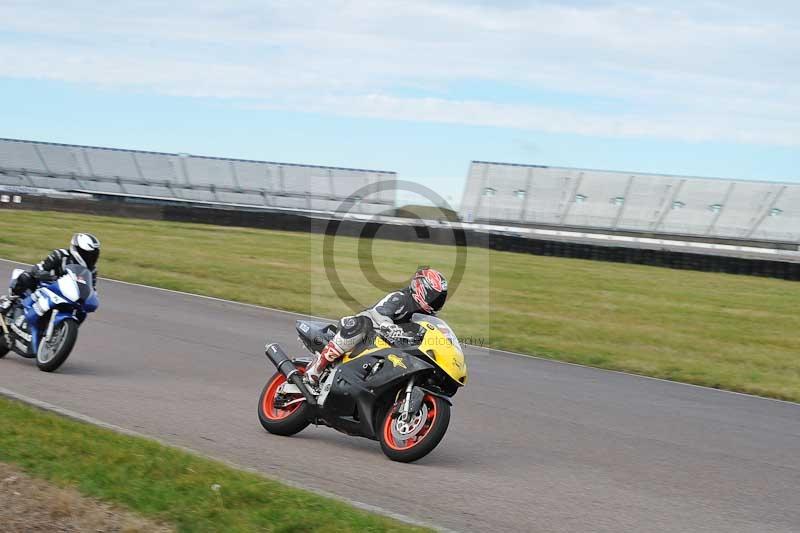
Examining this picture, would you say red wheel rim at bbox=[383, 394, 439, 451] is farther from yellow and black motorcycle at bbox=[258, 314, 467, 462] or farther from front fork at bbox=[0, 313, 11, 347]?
front fork at bbox=[0, 313, 11, 347]

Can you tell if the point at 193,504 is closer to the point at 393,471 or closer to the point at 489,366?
the point at 393,471

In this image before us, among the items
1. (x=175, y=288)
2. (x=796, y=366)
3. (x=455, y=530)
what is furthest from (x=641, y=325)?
(x=455, y=530)

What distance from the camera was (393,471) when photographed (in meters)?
7.18

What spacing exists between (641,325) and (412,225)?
13.1 m

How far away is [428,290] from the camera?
24.8 feet

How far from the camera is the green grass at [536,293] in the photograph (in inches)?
621

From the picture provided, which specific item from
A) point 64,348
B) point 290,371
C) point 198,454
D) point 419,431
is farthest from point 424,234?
point 198,454

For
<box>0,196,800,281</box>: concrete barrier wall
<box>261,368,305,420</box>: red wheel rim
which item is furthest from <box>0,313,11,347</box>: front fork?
<box>0,196,800,281</box>: concrete barrier wall

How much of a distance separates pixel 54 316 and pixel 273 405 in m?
3.28

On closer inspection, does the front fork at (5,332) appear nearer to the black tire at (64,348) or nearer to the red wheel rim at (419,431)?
the black tire at (64,348)

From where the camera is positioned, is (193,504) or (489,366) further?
(489,366)

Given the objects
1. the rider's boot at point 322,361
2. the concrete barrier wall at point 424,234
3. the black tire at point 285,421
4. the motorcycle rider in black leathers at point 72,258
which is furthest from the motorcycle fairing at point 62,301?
the concrete barrier wall at point 424,234

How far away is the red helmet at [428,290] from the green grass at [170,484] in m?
1.95

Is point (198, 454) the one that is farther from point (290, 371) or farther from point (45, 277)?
point (45, 277)
